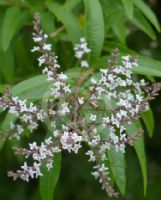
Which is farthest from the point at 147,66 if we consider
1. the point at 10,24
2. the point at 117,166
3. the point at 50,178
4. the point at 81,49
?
the point at 10,24

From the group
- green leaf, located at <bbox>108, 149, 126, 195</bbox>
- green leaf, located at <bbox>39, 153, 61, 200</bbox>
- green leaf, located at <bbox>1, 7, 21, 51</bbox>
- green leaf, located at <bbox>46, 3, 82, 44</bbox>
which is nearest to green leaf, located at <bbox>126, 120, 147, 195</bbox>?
green leaf, located at <bbox>108, 149, 126, 195</bbox>

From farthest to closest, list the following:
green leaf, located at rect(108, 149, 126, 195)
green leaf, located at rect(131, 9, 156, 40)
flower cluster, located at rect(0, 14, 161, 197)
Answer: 1. green leaf, located at rect(131, 9, 156, 40)
2. green leaf, located at rect(108, 149, 126, 195)
3. flower cluster, located at rect(0, 14, 161, 197)

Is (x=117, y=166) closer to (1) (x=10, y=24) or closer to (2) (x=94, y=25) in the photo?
(2) (x=94, y=25)

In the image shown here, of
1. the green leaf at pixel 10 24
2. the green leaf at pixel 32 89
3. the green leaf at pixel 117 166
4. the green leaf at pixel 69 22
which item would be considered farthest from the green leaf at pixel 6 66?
the green leaf at pixel 117 166

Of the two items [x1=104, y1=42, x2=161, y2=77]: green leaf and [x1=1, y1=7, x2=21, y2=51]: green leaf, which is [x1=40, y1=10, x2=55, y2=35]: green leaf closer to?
[x1=1, y1=7, x2=21, y2=51]: green leaf

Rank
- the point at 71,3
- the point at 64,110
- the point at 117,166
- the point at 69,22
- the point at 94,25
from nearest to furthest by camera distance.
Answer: the point at 64,110 → the point at 117,166 → the point at 94,25 → the point at 69,22 → the point at 71,3

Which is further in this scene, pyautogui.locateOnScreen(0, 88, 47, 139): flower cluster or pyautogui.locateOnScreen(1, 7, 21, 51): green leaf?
pyautogui.locateOnScreen(1, 7, 21, 51): green leaf

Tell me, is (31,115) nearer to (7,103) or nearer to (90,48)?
(7,103)

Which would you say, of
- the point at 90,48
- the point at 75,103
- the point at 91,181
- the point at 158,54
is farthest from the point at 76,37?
the point at 91,181

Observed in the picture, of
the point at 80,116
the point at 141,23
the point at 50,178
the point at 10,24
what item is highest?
the point at 10,24
